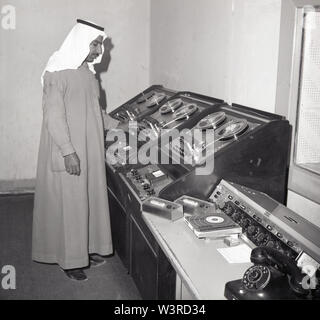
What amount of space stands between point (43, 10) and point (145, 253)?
3.14m

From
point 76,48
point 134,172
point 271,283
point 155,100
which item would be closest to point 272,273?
point 271,283

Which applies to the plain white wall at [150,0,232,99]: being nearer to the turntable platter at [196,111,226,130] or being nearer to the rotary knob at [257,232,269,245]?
the turntable platter at [196,111,226,130]

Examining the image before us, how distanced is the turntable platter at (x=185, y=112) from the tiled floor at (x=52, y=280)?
118 cm

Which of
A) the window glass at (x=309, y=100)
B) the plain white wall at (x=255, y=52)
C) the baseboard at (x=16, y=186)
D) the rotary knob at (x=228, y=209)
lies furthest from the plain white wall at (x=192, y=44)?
the baseboard at (x=16, y=186)

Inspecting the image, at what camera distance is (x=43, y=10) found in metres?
4.54

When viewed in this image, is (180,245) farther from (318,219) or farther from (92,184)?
(92,184)

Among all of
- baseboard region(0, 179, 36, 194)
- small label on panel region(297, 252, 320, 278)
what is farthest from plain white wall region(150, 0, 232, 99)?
baseboard region(0, 179, 36, 194)

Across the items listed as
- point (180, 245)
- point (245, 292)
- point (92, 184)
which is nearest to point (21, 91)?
point (92, 184)

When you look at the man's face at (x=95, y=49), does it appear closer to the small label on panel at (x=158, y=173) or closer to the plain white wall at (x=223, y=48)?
the plain white wall at (x=223, y=48)

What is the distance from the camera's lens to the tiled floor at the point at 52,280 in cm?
287

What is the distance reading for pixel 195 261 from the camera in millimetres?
1726

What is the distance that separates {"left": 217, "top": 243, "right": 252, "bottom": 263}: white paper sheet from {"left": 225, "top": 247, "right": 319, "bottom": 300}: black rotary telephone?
24 cm

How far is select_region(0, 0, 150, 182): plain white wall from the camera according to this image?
4562mm
